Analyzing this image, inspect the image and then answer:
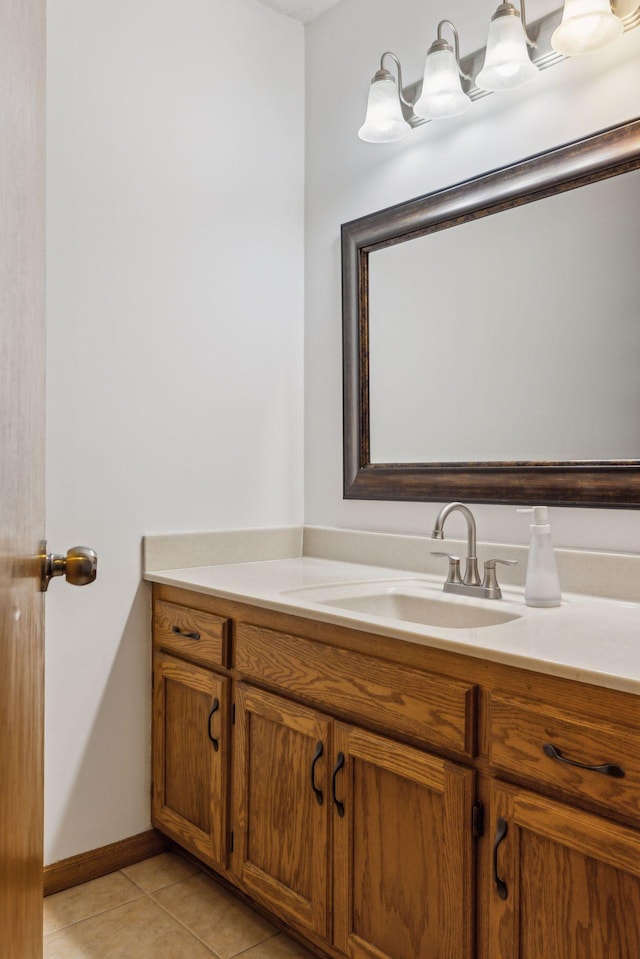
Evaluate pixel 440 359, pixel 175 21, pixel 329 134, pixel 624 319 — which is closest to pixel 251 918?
pixel 440 359

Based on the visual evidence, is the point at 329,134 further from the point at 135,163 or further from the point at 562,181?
the point at 562,181

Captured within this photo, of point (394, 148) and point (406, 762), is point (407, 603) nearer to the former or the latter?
point (406, 762)

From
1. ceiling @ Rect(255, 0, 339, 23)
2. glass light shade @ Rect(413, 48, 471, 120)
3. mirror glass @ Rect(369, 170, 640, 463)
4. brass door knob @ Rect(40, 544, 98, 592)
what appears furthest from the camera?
ceiling @ Rect(255, 0, 339, 23)

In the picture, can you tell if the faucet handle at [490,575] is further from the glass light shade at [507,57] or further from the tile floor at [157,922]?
the glass light shade at [507,57]

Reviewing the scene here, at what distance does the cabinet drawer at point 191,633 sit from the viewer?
1806 mm

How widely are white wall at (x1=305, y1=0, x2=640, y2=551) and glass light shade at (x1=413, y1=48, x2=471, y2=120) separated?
0.19 feet

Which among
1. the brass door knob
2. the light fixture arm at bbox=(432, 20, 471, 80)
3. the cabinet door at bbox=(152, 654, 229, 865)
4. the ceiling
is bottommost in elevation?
the cabinet door at bbox=(152, 654, 229, 865)

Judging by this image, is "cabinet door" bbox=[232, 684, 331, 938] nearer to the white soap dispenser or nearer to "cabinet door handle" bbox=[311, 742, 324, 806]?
"cabinet door handle" bbox=[311, 742, 324, 806]

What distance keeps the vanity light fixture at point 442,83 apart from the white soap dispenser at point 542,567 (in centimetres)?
114

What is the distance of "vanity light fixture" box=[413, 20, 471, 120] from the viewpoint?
187 cm

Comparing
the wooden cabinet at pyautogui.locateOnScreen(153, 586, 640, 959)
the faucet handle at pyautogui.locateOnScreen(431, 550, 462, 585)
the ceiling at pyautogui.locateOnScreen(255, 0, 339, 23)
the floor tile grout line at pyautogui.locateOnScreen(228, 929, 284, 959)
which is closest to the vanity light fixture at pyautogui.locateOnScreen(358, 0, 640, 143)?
the ceiling at pyautogui.locateOnScreen(255, 0, 339, 23)

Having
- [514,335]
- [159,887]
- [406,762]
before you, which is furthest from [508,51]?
[159,887]

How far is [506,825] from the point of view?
114 centimetres

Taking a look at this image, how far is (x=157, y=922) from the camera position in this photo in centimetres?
175
